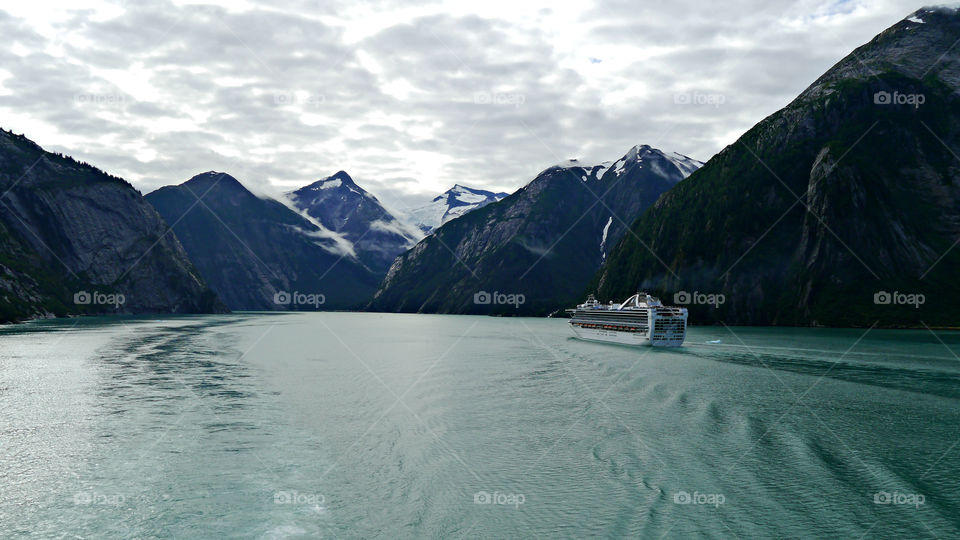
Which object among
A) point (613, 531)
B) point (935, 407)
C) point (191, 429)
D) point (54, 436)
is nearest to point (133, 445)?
point (191, 429)

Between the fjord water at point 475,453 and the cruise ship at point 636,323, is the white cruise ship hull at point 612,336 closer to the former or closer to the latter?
the cruise ship at point 636,323

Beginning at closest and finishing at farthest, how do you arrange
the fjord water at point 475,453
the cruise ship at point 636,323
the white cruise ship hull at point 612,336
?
the fjord water at point 475,453, the cruise ship at point 636,323, the white cruise ship hull at point 612,336

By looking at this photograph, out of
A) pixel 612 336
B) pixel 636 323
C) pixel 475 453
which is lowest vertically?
pixel 612 336

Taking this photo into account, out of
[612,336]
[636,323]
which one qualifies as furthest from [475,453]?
[612,336]

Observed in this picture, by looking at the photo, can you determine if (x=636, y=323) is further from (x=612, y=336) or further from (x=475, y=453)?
(x=475, y=453)

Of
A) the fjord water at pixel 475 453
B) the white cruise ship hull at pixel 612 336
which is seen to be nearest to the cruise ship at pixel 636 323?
the white cruise ship hull at pixel 612 336

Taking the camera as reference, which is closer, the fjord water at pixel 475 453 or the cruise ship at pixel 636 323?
the fjord water at pixel 475 453

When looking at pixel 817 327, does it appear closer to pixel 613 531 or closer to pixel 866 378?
pixel 866 378

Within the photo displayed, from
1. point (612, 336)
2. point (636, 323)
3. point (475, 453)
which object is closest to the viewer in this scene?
point (475, 453)
